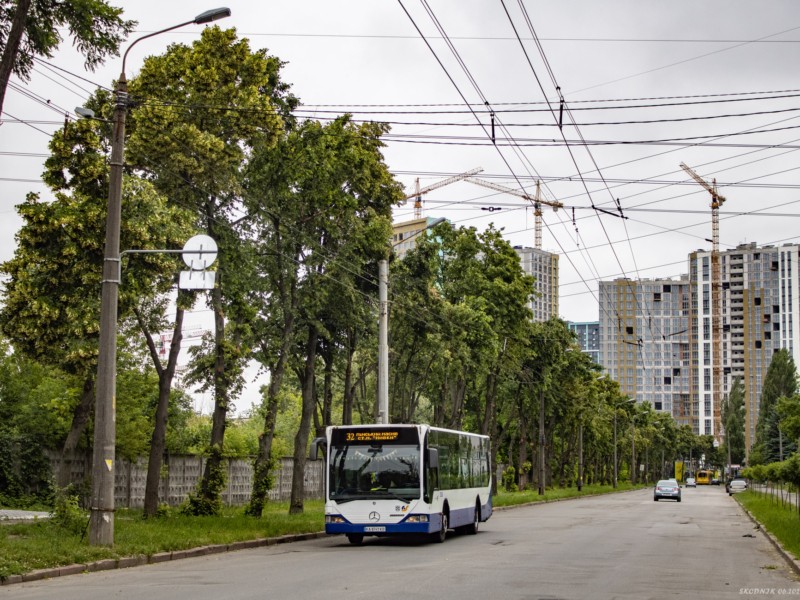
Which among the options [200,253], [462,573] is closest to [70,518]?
[200,253]

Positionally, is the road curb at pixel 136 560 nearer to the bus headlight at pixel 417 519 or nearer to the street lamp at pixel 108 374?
the street lamp at pixel 108 374

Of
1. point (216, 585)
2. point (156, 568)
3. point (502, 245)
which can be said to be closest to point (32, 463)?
point (156, 568)

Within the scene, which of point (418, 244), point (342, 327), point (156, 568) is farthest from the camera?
point (418, 244)

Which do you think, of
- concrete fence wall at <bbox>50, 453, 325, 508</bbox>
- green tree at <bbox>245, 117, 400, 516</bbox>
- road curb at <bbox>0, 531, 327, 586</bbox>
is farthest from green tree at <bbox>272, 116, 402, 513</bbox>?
road curb at <bbox>0, 531, 327, 586</bbox>

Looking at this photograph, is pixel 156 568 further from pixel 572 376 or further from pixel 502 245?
pixel 572 376

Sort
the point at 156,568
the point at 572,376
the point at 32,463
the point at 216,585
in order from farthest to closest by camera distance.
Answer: the point at 572,376
the point at 32,463
the point at 156,568
the point at 216,585

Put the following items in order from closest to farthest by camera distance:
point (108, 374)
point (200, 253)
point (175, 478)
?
point (108, 374) < point (200, 253) < point (175, 478)

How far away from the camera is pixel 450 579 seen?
15.0 m

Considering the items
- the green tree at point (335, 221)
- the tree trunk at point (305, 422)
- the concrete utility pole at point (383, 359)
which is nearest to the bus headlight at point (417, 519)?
the concrete utility pole at point (383, 359)

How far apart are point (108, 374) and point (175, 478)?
19.1m

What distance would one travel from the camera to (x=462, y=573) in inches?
627

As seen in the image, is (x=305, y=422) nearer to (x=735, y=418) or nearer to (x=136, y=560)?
(x=136, y=560)

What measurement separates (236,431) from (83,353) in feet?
85.2

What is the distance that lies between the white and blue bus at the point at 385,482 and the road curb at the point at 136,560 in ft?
5.38
